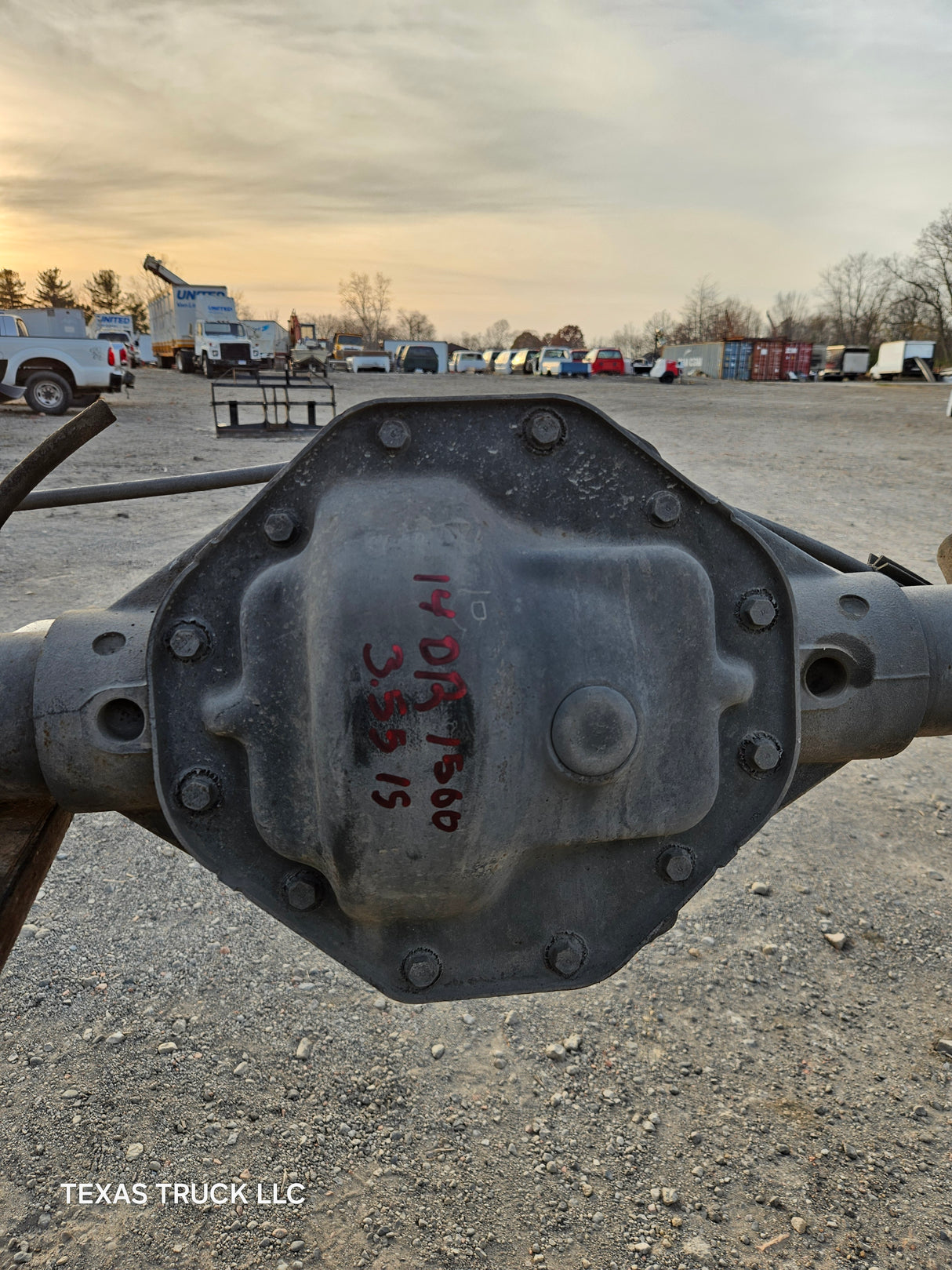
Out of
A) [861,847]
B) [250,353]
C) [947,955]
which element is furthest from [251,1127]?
[250,353]

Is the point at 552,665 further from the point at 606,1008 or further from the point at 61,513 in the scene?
the point at 61,513

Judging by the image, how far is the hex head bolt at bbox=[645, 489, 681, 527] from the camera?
0.83 metres

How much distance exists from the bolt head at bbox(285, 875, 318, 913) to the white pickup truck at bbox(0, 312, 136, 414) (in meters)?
16.1

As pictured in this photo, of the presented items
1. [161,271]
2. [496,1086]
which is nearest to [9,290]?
[161,271]

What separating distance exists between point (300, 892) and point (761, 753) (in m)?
0.46

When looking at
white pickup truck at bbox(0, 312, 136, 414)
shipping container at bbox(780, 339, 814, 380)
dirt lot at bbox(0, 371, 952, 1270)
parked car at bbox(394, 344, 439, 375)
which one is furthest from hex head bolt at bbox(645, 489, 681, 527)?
shipping container at bbox(780, 339, 814, 380)

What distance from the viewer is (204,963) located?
2623 mm

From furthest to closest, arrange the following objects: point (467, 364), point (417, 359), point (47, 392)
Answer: point (467, 364)
point (417, 359)
point (47, 392)

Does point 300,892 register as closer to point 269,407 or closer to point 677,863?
point 677,863

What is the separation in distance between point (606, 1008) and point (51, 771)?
6.69 ft

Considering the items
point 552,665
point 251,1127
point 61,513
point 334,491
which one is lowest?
point 251,1127

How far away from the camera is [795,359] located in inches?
1822

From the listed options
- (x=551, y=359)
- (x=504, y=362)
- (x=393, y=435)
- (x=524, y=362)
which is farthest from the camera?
(x=504, y=362)

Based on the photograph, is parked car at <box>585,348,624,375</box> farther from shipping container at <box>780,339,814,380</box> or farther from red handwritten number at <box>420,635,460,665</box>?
red handwritten number at <box>420,635,460,665</box>
